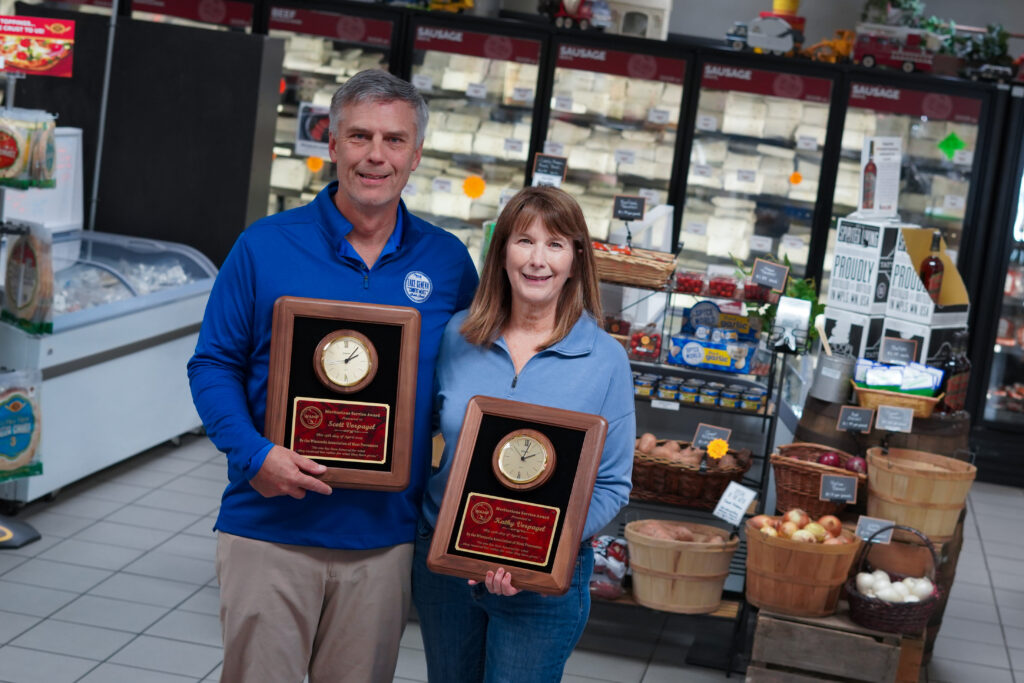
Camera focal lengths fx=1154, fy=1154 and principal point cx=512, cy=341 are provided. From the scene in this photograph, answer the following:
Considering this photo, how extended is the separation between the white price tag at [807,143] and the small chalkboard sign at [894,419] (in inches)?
142

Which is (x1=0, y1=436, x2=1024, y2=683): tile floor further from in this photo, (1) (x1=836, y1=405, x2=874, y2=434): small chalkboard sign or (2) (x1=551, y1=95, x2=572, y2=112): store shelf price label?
(2) (x1=551, y1=95, x2=572, y2=112): store shelf price label

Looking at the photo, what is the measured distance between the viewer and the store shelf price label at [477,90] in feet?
24.8

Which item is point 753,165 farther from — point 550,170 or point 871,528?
point 871,528

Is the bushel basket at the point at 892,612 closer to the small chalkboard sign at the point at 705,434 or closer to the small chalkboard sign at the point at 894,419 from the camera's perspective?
the small chalkboard sign at the point at 894,419

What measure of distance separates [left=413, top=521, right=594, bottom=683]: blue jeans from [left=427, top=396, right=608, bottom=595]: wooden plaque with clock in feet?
0.45

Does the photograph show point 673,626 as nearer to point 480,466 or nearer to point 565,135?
point 480,466

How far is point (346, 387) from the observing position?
2.11 meters

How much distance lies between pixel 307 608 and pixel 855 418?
252 cm

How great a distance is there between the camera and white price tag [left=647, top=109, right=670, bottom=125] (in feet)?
24.5

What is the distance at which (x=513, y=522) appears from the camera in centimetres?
211

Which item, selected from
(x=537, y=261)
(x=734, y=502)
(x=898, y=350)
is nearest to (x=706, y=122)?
(x=898, y=350)

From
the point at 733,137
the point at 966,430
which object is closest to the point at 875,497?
the point at 966,430

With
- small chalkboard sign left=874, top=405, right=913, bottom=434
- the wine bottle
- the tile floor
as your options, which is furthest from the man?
the wine bottle

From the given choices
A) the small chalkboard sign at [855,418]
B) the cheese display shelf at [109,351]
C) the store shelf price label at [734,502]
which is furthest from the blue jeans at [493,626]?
the cheese display shelf at [109,351]
